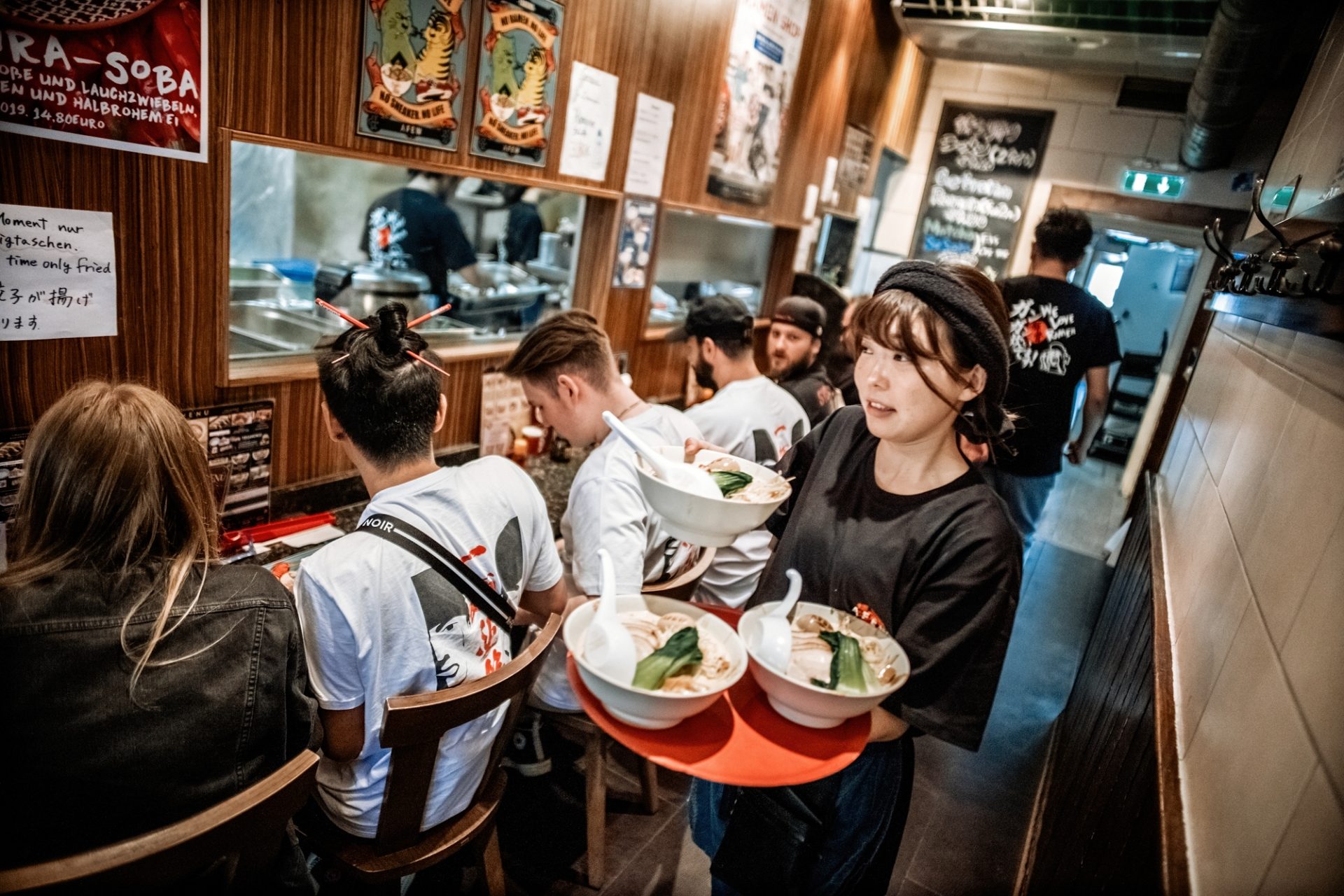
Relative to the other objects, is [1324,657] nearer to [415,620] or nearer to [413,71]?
[415,620]

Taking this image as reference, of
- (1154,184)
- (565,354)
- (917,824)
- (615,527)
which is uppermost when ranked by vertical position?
(1154,184)

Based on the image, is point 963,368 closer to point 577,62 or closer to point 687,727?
point 687,727

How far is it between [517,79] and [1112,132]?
17.9ft

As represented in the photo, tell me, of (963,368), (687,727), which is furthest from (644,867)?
(963,368)

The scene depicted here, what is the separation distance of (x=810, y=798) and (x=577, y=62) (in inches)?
97.7

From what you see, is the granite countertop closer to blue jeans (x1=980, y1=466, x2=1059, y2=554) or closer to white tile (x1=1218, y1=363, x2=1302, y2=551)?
white tile (x1=1218, y1=363, x2=1302, y2=551)

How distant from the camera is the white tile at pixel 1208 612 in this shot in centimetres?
96

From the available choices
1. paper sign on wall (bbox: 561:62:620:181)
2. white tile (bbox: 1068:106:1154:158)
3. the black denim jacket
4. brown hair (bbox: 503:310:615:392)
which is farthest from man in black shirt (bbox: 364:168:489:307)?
white tile (bbox: 1068:106:1154:158)

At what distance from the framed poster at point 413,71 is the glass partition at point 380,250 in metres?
0.48

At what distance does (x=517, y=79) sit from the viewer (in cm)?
240

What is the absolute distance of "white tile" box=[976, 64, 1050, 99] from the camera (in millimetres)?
6023

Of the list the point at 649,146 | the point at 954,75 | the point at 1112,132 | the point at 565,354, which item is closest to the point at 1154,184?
the point at 1112,132

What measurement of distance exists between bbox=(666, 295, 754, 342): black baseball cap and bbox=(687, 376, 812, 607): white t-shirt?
0.18m

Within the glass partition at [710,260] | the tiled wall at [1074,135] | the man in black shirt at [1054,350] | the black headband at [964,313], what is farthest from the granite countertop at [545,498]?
the tiled wall at [1074,135]
